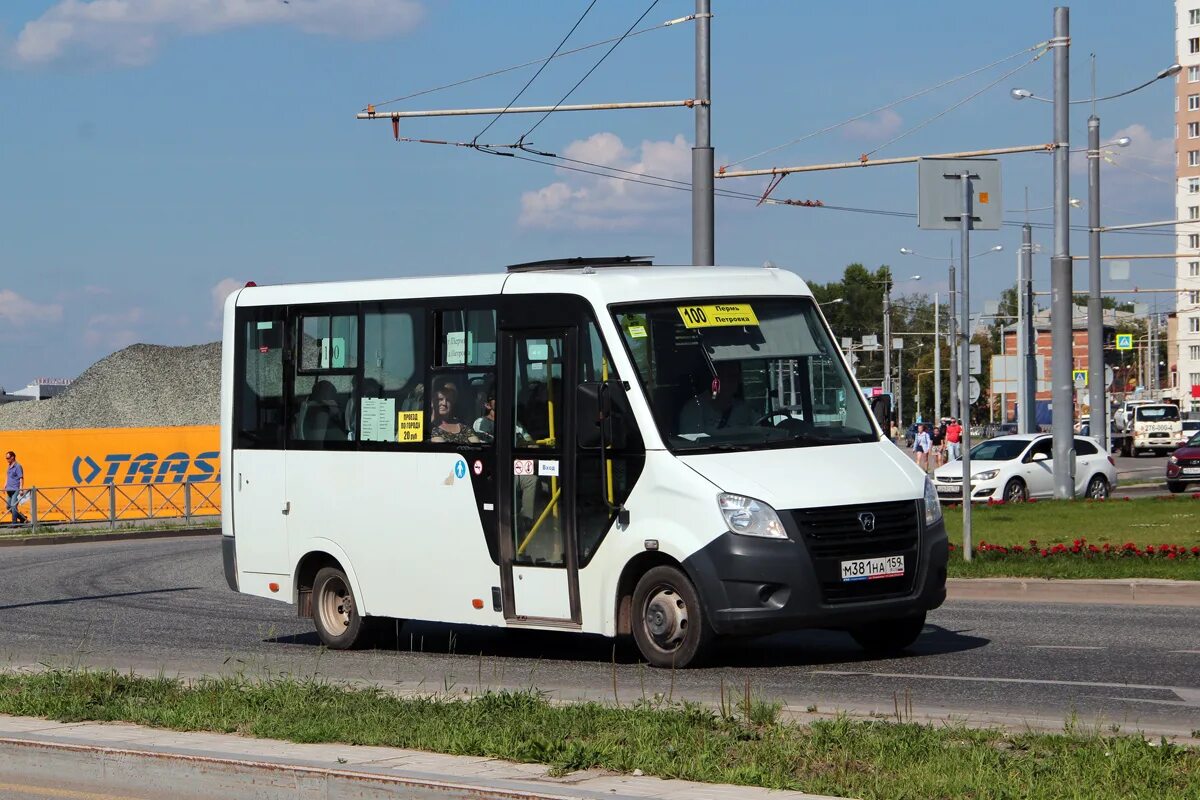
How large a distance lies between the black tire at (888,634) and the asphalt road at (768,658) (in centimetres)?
16

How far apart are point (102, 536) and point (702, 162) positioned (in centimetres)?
1826

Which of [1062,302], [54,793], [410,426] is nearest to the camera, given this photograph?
[54,793]

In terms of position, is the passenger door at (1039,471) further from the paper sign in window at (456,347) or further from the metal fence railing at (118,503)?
the paper sign in window at (456,347)

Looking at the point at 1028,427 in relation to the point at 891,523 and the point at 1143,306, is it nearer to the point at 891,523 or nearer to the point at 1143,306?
the point at 891,523

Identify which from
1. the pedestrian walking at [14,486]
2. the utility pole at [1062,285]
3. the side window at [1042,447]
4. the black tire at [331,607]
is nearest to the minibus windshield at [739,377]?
the black tire at [331,607]

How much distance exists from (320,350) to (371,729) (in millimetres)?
6375

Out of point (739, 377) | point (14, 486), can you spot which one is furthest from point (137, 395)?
point (739, 377)

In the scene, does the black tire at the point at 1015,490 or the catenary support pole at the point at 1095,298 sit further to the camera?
the catenary support pole at the point at 1095,298

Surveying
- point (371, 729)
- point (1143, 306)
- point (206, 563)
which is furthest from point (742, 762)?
point (1143, 306)

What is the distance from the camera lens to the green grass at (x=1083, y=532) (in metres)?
17.6

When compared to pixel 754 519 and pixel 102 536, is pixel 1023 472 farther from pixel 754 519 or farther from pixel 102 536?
pixel 754 519

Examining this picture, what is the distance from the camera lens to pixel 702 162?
71.0ft

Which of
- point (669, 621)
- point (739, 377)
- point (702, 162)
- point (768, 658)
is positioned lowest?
point (768, 658)

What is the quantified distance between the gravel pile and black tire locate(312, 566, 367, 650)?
5046 centimetres
